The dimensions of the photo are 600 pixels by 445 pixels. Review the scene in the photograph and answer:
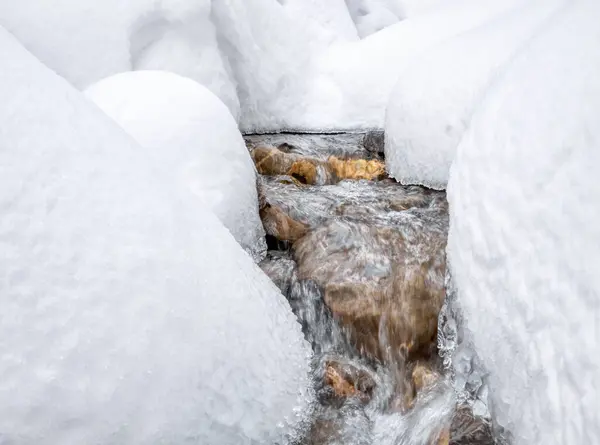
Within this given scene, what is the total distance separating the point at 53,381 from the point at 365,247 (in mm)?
1947

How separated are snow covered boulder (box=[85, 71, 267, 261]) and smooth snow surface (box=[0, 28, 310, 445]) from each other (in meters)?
1.10

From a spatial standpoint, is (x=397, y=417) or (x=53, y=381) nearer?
(x=53, y=381)

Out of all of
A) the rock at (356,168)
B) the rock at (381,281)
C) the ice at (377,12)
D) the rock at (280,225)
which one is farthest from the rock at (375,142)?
the ice at (377,12)

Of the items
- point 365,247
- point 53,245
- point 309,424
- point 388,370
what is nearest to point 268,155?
point 365,247

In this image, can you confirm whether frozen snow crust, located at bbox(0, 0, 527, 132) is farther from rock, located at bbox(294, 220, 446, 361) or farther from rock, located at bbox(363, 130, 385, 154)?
rock, located at bbox(294, 220, 446, 361)

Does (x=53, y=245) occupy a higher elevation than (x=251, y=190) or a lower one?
higher

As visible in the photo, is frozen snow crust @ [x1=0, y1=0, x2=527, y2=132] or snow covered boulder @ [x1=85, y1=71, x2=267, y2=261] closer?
snow covered boulder @ [x1=85, y1=71, x2=267, y2=261]

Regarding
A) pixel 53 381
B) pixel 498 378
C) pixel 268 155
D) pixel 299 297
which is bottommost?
pixel 268 155

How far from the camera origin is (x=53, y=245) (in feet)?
4.24

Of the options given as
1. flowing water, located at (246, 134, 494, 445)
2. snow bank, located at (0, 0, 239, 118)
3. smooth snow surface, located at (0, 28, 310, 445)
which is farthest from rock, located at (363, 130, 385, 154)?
smooth snow surface, located at (0, 28, 310, 445)

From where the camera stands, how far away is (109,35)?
5.72 m

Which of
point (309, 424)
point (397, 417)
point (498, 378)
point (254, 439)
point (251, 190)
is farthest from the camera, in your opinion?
point (251, 190)

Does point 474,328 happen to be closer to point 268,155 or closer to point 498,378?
point 498,378

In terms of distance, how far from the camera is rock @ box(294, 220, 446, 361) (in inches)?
91.2
